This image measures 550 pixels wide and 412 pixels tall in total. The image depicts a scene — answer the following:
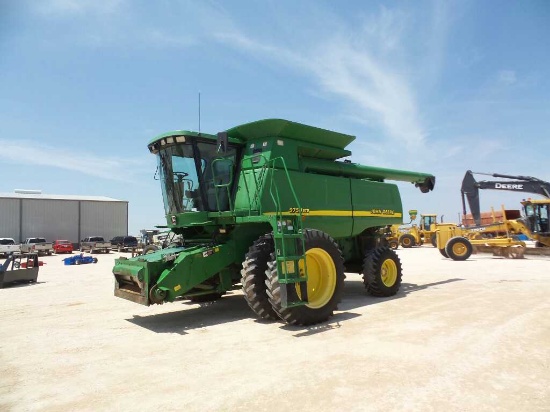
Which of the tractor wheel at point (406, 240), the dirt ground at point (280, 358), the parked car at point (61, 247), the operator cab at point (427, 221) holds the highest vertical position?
the operator cab at point (427, 221)

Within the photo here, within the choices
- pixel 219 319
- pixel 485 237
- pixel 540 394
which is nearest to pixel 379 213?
pixel 219 319

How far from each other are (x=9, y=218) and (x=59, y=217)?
4.11 metres

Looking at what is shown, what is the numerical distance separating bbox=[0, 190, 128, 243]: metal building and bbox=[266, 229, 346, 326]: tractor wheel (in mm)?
38707

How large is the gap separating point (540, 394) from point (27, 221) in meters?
42.9

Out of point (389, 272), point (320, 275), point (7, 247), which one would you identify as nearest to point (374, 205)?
point (389, 272)

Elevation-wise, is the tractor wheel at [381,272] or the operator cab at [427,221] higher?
the operator cab at [427,221]

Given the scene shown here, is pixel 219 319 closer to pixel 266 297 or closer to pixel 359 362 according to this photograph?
pixel 266 297

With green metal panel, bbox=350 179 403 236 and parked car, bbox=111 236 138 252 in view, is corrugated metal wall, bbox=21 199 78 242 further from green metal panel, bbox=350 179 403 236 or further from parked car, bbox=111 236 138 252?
green metal panel, bbox=350 179 403 236

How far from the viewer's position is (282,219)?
6281mm

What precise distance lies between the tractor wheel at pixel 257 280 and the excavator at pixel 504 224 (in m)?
15.0

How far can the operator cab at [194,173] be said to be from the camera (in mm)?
7293

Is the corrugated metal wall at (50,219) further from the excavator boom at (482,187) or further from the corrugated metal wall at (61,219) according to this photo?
the excavator boom at (482,187)

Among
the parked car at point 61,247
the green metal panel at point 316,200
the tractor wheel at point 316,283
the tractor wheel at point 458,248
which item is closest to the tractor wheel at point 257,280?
the tractor wheel at point 316,283

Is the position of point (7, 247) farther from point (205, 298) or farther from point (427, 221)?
point (427, 221)
